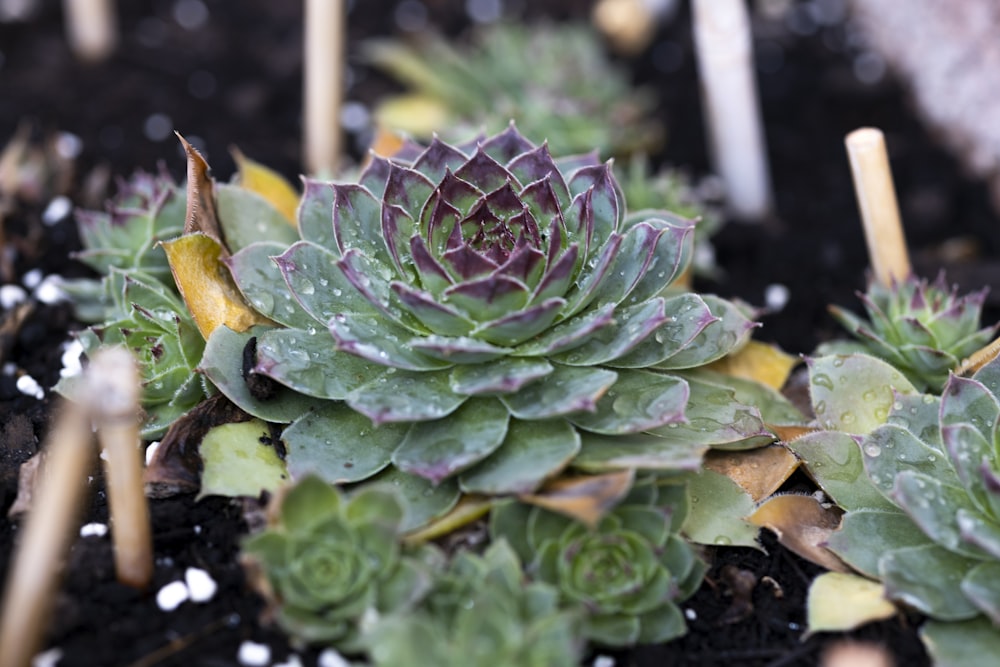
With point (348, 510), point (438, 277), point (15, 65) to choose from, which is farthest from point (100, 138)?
point (348, 510)

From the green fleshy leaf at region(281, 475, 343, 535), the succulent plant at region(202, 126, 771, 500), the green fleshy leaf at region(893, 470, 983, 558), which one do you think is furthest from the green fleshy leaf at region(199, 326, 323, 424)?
the green fleshy leaf at region(893, 470, 983, 558)

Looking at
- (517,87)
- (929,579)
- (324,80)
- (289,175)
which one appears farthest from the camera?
(517,87)

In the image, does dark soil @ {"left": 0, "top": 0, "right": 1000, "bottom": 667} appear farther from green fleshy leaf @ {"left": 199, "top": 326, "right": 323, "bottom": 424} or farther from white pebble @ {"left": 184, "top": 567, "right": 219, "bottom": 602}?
green fleshy leaf @ {"left": 199, "top": 326, "right": 323, "bottom": 424}

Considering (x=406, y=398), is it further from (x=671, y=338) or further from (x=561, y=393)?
(x=671, y=338)

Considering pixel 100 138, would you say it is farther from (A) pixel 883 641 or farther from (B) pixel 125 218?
(A) pixel 883 641

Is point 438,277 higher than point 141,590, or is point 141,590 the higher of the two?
point 438,277

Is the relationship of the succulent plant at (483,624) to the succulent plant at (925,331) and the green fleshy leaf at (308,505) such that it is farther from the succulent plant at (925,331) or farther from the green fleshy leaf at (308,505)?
the succulent plant at (925,331)

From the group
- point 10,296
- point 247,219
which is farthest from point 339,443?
point 10,296
